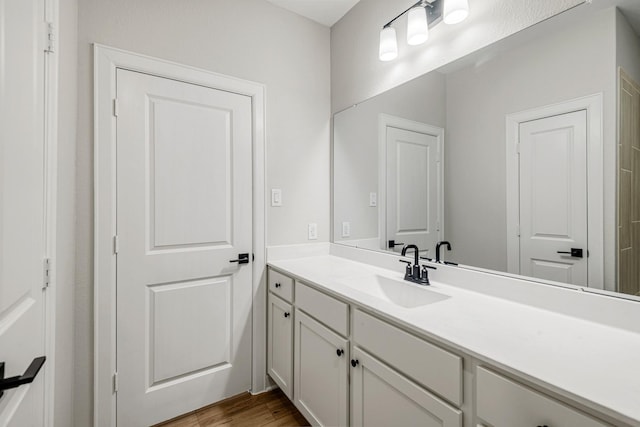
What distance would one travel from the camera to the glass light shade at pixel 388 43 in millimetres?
1688

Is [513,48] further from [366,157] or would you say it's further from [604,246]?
[366,157]

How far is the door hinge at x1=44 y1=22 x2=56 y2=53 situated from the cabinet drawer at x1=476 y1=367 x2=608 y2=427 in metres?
1.72

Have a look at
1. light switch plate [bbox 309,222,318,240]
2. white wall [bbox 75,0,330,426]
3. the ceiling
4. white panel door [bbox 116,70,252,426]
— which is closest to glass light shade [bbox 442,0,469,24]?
the ceiling

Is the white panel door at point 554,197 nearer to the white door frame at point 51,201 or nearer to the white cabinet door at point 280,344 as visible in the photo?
the white cabinet door at point 280,344

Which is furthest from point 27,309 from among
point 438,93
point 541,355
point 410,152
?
point 438,93

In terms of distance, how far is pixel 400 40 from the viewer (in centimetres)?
172

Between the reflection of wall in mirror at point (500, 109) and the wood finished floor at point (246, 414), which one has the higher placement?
the reflection of wall in mirror at point (500, 109)

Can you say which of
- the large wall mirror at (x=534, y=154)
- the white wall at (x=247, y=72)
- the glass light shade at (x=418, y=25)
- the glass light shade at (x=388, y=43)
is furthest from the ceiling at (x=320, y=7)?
the large wall mirror at (x=534, y=154)

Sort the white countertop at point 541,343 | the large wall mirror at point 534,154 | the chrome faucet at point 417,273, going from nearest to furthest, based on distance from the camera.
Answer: the white countertop at point 541,343 < the large wall mirror at point 534,154 < the chrome faucet at point 417,273

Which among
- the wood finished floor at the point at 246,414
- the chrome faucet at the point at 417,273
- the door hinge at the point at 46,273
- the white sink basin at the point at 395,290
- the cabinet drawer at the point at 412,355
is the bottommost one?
the wood finished floor at the point at 246,414

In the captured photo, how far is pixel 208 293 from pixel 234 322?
0.27 meters

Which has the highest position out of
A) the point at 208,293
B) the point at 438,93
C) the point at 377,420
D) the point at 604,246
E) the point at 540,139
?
the point at 438,93

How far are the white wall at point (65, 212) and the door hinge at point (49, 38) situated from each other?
0.34 feet

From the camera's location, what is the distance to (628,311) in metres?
0.92
